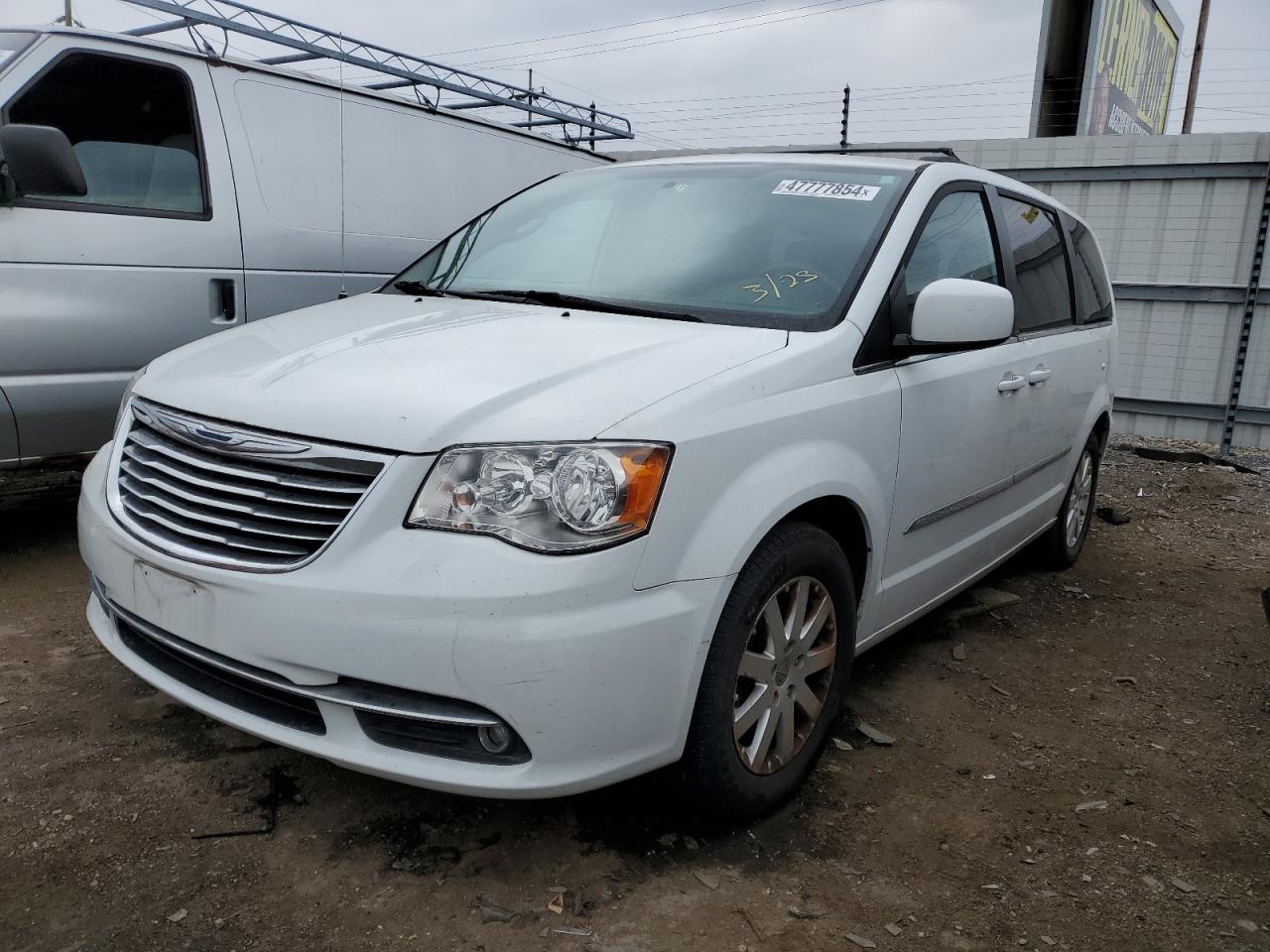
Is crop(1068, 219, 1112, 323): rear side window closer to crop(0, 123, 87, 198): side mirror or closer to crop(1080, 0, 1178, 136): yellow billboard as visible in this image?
crop(0, 123, 87, 198): side mirror

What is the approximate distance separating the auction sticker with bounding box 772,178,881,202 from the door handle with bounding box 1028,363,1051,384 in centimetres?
99

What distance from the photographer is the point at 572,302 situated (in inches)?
115

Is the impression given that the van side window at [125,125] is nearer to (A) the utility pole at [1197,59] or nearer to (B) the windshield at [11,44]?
(B) the windshield at [11,44]

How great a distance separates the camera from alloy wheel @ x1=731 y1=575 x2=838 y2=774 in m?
2.36

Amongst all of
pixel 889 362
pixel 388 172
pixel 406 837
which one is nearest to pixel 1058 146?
pixel 388 172

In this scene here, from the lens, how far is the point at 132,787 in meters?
2.52

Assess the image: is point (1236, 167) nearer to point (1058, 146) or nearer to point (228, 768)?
point (1058, 146)

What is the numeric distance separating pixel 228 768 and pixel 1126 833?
2265 mm

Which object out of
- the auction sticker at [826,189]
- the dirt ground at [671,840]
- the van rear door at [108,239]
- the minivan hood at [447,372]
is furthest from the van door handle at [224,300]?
the auction sticker at [826,189]

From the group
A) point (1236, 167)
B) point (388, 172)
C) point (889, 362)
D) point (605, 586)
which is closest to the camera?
point (605, 586)

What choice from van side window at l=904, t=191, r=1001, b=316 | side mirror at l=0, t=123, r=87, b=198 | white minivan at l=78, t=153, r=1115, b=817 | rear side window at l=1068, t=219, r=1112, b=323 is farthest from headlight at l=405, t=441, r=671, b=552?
rear side window at l=1068, t=219, r=1112, b=323

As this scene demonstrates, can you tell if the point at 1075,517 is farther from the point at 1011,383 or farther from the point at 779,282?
the point at 779,282

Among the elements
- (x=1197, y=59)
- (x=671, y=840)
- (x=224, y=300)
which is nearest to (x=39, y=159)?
(x=224, y=300)

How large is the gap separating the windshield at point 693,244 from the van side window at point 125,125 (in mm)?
1354
